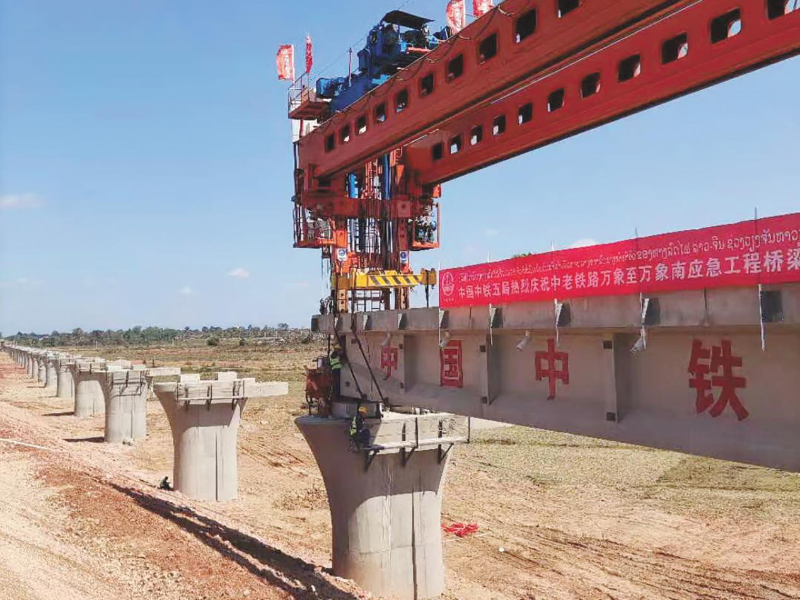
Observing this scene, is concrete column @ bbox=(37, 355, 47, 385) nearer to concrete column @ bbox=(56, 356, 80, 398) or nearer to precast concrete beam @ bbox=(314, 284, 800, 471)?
concrete column @ bbox=(56, 356, 80, 398)

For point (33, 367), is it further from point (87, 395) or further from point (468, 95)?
point (468, 95)

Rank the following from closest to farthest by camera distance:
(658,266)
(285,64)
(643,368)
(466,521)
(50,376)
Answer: (658,266), (643,368), (466,521), (285,64), (50,376)

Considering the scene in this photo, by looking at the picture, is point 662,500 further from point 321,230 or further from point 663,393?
point 663,393

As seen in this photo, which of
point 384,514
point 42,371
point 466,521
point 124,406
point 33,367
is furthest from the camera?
point 33,367

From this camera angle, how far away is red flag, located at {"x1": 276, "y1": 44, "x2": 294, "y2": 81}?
2244 centimetres

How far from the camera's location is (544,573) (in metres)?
17.2

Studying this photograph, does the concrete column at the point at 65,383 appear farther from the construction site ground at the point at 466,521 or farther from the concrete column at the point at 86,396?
the construction site ground at the point at 466,521

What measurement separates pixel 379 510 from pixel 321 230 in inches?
339

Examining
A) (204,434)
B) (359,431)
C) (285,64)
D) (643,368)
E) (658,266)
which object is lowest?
(204,434)

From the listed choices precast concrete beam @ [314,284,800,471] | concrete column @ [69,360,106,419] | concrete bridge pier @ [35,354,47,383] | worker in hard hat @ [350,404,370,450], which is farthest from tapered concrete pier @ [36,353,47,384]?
precast concrete beam @ [314,284,800,471]

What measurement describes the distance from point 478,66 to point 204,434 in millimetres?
17337

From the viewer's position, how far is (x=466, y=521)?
21.6m

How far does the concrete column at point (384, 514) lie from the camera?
16547 mm

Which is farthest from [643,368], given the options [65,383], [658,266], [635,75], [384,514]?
[65,383]
